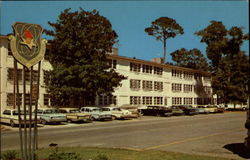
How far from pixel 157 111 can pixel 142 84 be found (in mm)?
9609

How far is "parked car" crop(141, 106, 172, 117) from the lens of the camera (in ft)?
129

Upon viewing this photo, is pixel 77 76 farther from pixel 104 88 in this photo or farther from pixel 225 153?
pixel 225 153

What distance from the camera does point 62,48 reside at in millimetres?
32688

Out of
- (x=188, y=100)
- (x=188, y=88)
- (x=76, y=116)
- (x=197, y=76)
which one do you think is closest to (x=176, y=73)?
(x=188, y=88)

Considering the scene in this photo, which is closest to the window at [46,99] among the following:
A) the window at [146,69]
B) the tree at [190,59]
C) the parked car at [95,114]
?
the parked car at [95,114]

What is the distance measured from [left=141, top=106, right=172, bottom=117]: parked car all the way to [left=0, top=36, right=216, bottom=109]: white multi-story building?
16.3 ft

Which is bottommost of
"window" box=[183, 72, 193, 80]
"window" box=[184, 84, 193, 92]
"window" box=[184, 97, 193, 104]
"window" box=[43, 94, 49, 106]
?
"window" box=[184, 97, 193, 104]

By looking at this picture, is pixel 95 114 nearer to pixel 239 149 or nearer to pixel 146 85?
pixel 239 149

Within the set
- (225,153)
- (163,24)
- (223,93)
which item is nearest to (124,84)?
(163,24)

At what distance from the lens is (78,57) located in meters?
33.3

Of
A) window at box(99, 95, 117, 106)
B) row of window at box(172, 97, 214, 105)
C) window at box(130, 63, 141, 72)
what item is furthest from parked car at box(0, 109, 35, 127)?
row of window at box(172, 97, 214, 105)

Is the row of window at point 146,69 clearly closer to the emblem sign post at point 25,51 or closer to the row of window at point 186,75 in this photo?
the row of window at point 186,75

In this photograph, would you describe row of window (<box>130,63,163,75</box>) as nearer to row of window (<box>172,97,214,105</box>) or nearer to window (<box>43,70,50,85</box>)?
row of window (<box>172,97,214,105</box>)

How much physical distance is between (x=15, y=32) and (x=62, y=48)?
2554cm
